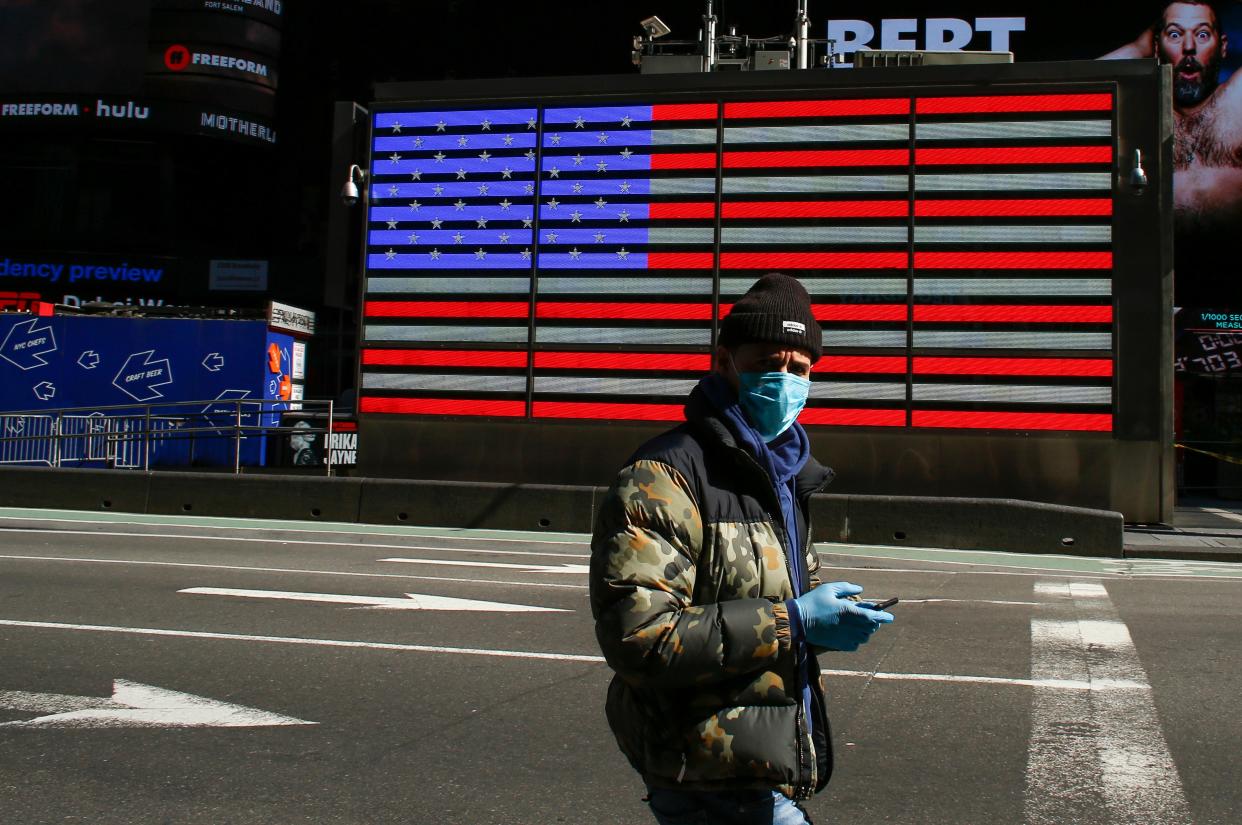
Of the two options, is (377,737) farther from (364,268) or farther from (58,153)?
(58,153)

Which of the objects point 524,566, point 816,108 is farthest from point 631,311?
point 524,566

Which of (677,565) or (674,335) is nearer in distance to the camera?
(677,565)

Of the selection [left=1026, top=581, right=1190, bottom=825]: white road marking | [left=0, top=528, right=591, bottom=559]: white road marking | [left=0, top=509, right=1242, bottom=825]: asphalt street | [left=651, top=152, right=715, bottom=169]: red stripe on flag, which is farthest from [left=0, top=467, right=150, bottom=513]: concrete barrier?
[left=1026, top=581, right=1190, bottom=825]: white road marking

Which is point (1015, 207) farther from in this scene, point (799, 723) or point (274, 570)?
point (799, 723)

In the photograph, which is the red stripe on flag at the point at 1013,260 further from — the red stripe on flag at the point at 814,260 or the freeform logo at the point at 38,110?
the freeform logo at the point at 38,110

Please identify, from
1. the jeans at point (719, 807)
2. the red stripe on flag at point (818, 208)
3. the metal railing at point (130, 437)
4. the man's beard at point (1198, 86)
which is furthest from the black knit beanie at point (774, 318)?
the man's beard at point (1198, 86)

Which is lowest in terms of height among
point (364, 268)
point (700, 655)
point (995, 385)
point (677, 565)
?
point (700, 655)

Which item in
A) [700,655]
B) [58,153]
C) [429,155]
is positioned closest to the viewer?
[700,655]

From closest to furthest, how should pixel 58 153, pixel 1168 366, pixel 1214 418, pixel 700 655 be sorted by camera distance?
1. pixel 700 655
2. pixel 1168 366
3. pixel 1214 418
4. pixel 58 153

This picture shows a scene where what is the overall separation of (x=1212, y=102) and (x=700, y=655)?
29.0 m

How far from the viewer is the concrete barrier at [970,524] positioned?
14.4 metres

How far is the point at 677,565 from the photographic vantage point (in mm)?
2475

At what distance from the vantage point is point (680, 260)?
1717 cm

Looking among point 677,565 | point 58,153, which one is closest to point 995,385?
point 677,565
